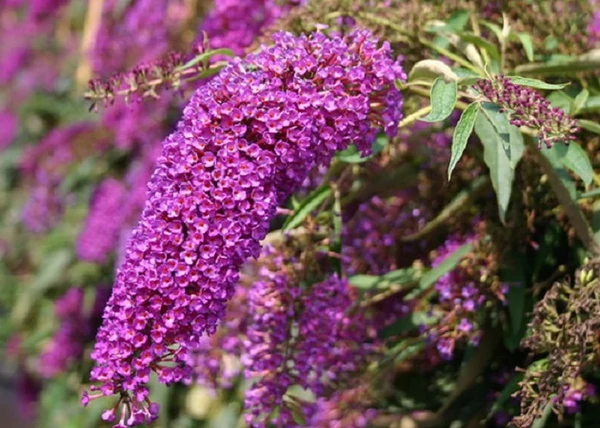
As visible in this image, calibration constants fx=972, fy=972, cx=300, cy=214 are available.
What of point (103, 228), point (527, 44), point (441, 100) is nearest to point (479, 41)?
point (527, 44)

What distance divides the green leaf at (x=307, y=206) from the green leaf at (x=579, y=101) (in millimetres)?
404

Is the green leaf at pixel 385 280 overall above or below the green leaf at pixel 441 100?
below

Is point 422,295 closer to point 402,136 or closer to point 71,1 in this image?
point 402,136

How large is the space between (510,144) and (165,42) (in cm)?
179

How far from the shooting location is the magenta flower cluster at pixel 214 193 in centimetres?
114

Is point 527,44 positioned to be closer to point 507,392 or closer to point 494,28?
point 494,28

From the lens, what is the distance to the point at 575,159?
135 cm

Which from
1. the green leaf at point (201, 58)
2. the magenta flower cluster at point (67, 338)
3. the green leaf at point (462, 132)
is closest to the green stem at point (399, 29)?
the green leaf at point (201, 58)

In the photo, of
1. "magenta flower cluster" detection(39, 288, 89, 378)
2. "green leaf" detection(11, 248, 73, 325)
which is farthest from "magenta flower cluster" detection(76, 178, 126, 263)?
"green leaf" detection(11, 248, 73, 325)

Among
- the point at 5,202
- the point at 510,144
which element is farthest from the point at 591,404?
the point at 5,202

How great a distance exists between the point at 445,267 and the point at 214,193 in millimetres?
520

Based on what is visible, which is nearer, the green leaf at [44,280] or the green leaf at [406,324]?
the green leaf at [406,324]

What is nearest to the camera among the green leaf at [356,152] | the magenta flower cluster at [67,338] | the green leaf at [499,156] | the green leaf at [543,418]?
the green leaf at [499,156]

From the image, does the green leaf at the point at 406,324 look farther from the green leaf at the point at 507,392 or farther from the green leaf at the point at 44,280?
the green leaf at the point at 44,280
